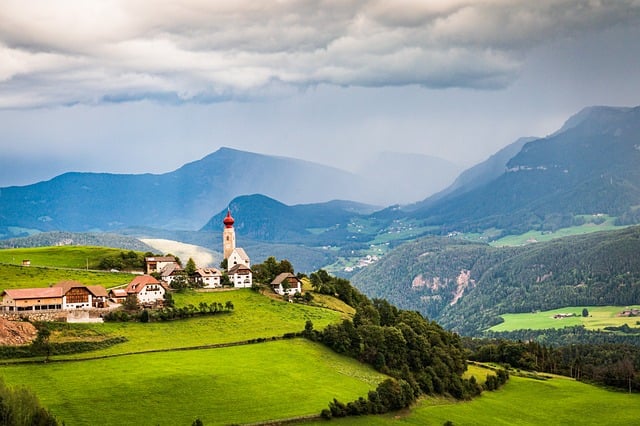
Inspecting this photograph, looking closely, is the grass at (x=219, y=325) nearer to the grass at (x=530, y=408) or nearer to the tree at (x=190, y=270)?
the tree at (x=190, y=270)

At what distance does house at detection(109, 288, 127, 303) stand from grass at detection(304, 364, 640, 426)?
138 feet

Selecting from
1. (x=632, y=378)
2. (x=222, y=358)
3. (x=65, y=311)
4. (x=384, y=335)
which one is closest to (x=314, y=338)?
(x=384, y=335)

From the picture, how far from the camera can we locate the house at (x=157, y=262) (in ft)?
473

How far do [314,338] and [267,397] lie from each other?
26129 mm

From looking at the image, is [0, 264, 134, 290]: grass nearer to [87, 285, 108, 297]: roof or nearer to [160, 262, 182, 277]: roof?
[160, 262, 182, 277]: roof

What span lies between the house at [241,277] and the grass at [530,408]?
43384 mm

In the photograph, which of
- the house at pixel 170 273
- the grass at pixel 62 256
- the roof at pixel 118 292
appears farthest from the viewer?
the grass at pixel 62 256

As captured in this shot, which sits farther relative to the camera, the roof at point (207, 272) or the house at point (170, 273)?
the roof at point (207, 272)

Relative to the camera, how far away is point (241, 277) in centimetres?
14100

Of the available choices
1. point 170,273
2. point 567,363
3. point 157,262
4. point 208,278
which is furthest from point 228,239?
point 567,363

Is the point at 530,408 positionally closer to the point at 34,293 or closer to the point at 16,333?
the point at 16,333

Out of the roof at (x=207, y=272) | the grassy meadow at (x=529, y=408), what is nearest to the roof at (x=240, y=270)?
the roof at (x=207, y=272)

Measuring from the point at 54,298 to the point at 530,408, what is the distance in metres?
67.1

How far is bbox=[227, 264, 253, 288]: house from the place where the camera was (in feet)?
460
